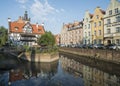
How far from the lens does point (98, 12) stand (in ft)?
186

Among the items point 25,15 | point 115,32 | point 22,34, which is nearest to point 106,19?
point 115,32

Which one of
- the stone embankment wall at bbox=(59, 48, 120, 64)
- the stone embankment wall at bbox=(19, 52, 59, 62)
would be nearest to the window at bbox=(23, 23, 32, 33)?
the stone embankment wall at bbox=(59, 48, 120, 64)

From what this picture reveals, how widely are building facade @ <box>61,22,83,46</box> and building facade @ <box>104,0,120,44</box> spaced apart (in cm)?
1777

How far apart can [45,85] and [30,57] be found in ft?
58.3

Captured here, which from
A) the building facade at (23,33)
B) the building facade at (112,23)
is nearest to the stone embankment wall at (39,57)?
the building facade at (112,23)

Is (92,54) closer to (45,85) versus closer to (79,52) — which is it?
(79,52)

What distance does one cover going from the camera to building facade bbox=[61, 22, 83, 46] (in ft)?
229

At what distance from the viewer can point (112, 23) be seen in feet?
162

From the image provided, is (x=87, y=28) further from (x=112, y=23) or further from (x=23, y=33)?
(x=23, y=33)

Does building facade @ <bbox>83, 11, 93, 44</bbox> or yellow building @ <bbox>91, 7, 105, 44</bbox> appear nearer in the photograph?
yellow building @ <bbox>91, 7, 105, 44</bbox>

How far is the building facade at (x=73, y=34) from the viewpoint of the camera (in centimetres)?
6994

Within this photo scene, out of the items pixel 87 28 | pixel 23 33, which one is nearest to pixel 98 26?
pixel 87 28

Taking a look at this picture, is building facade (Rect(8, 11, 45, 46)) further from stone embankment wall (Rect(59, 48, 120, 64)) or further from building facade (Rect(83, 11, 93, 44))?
stone embankment wall (Rect(59, 48, 120, 64))

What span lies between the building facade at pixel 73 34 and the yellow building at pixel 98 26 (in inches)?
404
